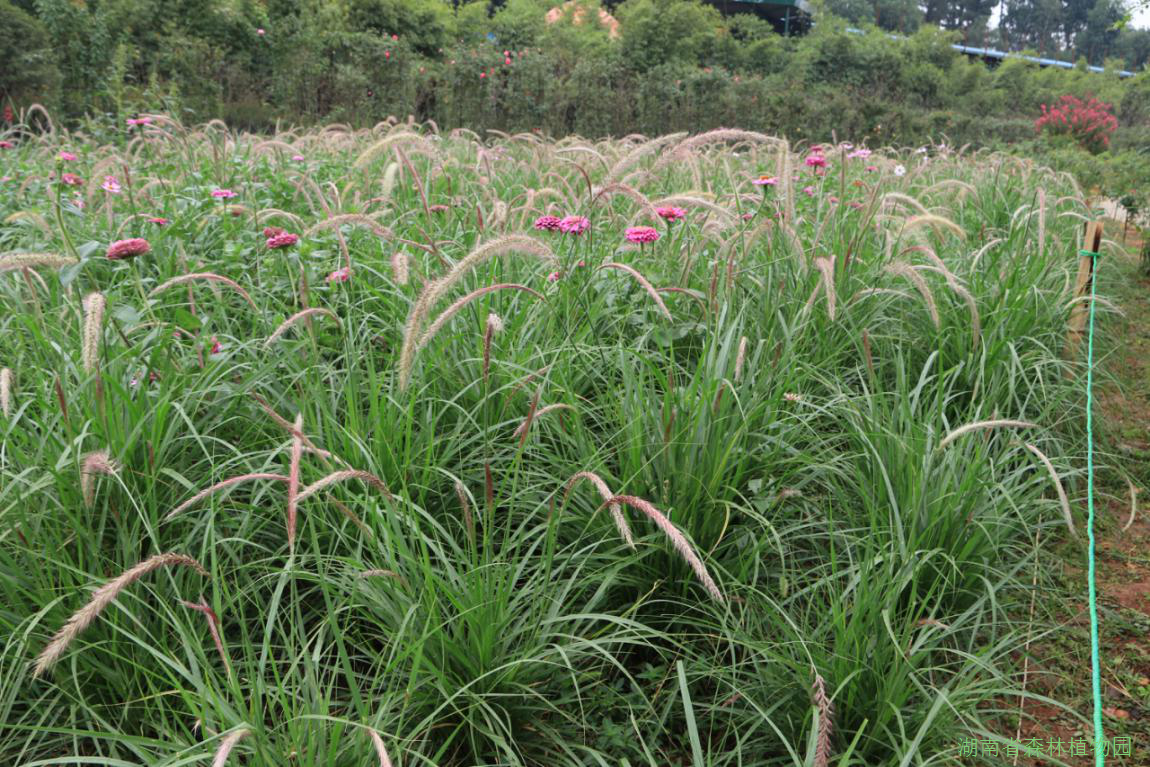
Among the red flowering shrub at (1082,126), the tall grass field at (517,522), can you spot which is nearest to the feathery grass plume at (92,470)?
the tall grass field at (517,522)

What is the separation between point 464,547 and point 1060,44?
65.4m

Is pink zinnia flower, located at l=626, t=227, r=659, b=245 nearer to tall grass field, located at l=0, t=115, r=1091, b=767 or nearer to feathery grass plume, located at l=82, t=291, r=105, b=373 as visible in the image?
tall grass field, located at l=0, t=115, r=1091, b=767

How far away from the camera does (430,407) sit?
2.07 meters

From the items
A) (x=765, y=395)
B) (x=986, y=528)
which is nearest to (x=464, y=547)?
(x=765, y=395)

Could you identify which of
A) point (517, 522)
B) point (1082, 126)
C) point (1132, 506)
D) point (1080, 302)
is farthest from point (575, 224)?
point (1082, 126)

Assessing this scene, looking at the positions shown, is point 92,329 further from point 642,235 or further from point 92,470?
point 642,235

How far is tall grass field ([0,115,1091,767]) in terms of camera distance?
1.49 meters

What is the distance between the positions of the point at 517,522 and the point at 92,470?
981 mm

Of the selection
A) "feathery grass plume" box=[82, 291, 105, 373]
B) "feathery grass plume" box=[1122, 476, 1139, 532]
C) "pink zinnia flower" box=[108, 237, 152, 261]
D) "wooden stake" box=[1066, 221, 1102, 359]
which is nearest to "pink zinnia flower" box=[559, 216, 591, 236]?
"pink zinnia flower" box=[108, 237, 152, 261]

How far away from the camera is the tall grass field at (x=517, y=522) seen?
1.49m

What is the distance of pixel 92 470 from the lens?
1.37 metres

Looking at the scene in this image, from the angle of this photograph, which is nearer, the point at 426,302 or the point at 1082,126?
the point at 426,302

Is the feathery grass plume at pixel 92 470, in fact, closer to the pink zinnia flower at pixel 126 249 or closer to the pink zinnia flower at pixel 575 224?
the pink zinnia flower at pixel 126 249

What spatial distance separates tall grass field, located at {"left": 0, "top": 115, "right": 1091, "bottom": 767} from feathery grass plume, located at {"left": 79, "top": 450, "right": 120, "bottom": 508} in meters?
0.01
